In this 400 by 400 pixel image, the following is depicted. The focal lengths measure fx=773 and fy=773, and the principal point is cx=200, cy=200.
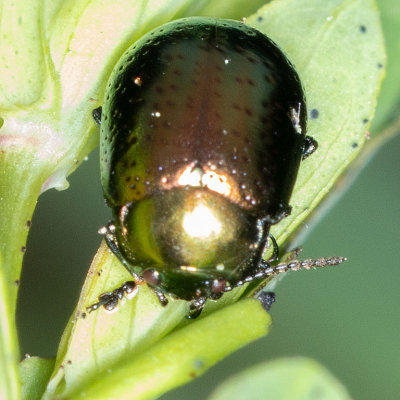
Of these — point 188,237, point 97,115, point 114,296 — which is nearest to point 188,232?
point 188,237

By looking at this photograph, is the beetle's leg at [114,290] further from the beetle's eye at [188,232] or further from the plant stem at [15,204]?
the plant stem at [15,204]

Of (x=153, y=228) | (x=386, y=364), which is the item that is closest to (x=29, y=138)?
(x=153, y=228)

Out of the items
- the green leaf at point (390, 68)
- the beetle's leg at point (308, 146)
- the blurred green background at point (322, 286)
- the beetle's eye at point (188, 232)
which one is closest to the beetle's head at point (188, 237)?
the beetle's eye at point (188, 232)

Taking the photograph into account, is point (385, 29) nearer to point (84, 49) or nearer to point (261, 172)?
point (261, 172)

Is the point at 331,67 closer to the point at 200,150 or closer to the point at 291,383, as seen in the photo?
the point at 200,150

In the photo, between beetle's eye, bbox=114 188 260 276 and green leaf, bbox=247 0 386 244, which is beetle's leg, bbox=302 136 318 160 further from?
beetle's eye, bbox=114 188 260 276
